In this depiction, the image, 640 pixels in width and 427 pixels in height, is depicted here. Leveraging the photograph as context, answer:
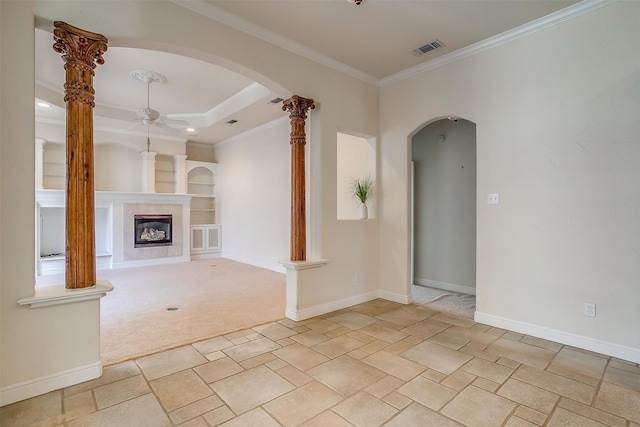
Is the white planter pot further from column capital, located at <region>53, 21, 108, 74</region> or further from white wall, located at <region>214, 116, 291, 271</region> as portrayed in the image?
column capital, located at <region>53, 21, 108, 74</region>

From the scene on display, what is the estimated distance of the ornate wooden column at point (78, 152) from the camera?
2.33 metres

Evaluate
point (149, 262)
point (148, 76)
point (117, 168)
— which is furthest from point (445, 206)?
point (117, 168)

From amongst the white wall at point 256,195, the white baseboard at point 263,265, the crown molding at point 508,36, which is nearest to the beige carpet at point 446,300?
the white baseboard at point 263,265

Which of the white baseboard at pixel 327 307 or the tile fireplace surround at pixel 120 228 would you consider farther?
the tile fireplace surround at pixel 120 228

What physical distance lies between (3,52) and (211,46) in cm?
150

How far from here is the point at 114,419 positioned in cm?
189

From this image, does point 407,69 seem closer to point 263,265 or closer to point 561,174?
point 561,174

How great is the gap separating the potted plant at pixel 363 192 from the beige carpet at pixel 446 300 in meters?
1.44

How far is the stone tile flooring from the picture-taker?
192 cm

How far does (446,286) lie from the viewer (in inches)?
202

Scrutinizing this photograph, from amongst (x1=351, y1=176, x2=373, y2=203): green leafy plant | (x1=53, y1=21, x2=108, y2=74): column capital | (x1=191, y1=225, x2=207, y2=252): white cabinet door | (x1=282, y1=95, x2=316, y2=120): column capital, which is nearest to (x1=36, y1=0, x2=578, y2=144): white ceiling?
(x1=282, y1=95, x2=316, y2=120): column capital

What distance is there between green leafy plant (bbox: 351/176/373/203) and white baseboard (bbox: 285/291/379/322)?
4.40 ft

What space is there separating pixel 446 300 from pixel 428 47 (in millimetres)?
3276

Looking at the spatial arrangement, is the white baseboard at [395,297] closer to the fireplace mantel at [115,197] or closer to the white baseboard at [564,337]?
the white baseboard at [564,337]
